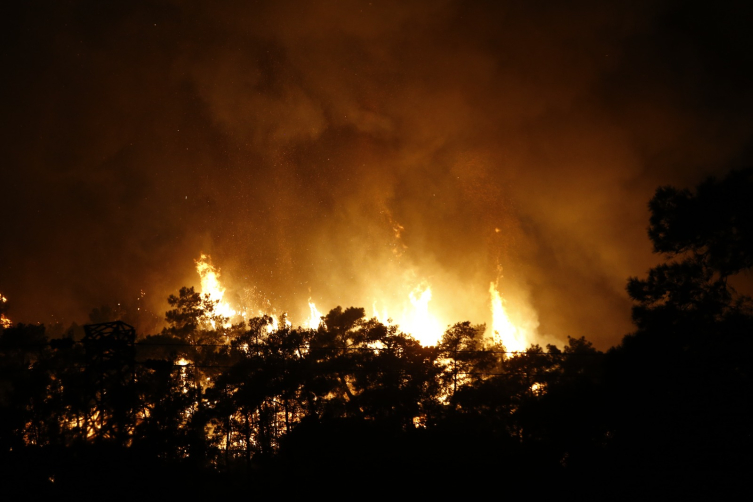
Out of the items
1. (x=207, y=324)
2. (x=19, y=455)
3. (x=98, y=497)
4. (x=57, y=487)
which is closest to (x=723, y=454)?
(x=98, y=497)

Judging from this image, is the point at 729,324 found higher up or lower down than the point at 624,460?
higher up

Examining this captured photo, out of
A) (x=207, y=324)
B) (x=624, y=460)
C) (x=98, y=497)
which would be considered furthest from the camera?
(x=207, y=324)

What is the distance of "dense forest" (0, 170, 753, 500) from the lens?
53.8 feet

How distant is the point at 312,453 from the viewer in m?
23.7

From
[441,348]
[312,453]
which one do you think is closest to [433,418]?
[441,348]

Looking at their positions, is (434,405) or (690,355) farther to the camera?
(434,405)

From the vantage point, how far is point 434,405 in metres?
28.1

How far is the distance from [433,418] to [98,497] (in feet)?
55.1

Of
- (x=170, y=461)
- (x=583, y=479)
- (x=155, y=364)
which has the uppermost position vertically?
(x=155, y=364)

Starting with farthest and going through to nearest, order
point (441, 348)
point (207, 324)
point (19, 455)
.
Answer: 1. point (207, 324)
2. point (441, 348)
3. point (19, 455)

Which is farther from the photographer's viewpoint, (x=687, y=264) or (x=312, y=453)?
(x=312, y=453)

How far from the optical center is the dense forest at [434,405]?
1641 cm

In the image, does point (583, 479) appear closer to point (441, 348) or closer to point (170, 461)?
point (441, 348)

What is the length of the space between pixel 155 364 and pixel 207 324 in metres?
24.2
